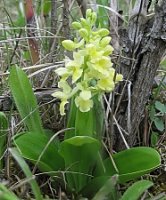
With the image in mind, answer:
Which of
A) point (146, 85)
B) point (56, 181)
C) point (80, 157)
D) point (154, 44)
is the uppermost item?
point (154, 44)

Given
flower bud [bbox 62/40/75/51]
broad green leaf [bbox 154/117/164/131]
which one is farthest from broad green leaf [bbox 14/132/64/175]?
broad green leaf [bbox 154/117/164/131]

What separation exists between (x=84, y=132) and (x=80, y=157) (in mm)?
81

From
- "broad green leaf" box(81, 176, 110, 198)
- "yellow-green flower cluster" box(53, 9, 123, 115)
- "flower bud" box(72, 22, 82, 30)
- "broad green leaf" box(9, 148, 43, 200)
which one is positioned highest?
"flower bud" box(72, 22, 82, 30)

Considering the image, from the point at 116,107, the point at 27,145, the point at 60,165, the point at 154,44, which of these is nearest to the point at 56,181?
the point at 60,165

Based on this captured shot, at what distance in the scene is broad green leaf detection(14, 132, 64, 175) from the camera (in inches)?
48.5

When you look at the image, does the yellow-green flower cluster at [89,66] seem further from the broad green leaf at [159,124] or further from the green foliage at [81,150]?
the broad green leaf at [159,124]

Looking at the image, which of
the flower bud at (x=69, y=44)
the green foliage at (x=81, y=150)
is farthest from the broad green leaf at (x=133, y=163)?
the flower bud at (x=69, y=44)

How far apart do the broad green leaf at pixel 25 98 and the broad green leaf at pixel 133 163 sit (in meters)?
0.22

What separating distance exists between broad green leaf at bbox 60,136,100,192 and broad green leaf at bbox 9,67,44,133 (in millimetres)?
147

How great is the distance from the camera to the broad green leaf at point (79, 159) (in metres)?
1.20

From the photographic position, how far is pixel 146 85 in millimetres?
1436

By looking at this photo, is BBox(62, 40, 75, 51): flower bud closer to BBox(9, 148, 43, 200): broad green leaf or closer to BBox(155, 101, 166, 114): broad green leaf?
BBox(9, 148, 43, 200): broad green leaf

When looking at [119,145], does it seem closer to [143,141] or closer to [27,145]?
[143,141]

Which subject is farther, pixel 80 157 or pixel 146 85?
pixel 146 85
